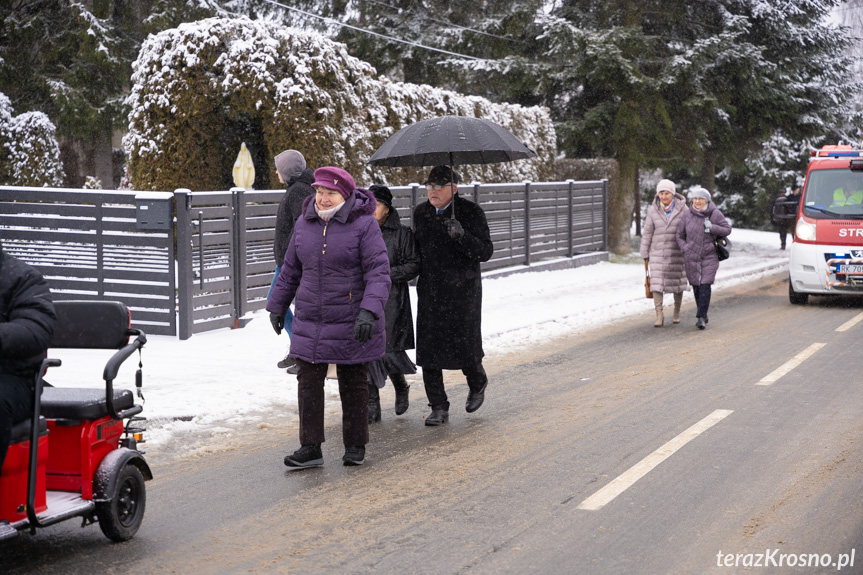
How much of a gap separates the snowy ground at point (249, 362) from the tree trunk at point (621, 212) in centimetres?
672

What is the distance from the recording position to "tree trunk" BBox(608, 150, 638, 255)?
82.2 ft

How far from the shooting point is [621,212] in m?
25.1

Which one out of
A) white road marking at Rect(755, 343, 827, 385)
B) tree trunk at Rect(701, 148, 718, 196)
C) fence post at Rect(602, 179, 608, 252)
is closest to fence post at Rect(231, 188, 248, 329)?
white road marking at Rect(755, 343, 827, 385)

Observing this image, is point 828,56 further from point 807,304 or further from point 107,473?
point 107,473

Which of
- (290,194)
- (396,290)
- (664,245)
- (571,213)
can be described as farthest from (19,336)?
(571,213)

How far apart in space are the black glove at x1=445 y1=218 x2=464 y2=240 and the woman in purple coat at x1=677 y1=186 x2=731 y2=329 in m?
6.33

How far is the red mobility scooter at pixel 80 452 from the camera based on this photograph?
4277 millimetres

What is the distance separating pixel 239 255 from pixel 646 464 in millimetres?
7058

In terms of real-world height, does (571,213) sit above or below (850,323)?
above

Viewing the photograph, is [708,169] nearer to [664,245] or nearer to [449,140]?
[664,245]

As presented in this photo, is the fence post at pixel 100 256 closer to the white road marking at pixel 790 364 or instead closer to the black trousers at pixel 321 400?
the black trousers at pixel 321 400

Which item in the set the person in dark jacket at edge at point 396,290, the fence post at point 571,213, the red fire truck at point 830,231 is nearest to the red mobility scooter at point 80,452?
the person in dark jacket at edge at point 396,290

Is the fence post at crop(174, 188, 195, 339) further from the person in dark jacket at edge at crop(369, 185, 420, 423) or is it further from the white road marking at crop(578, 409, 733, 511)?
the white road marking at crop(578, 409, 733, 511)

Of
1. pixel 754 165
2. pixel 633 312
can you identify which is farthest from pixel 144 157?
pixel 754 165
